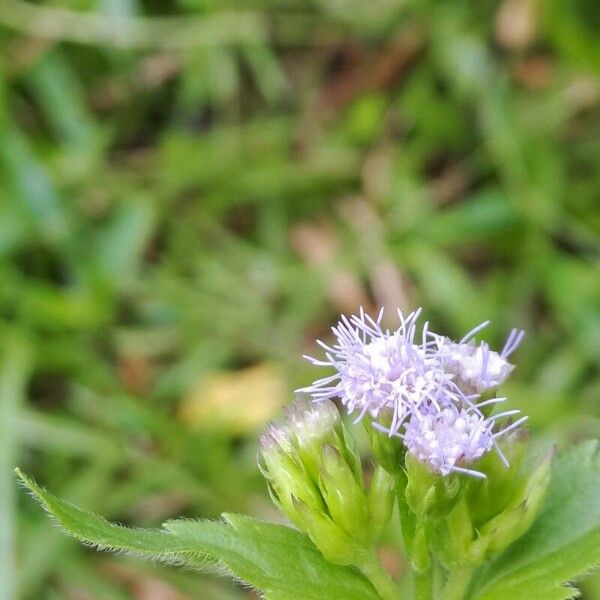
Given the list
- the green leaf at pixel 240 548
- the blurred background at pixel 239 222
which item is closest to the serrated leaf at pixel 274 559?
the green leaf at pixel 240 548

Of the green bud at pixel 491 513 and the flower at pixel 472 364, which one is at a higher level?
the flower at pixel 472 364

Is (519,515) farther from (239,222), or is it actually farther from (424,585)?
(239,222)

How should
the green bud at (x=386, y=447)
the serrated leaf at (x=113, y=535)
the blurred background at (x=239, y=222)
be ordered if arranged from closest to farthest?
the serrated leaf at (x=113, y=535), the green bud at (x=386, y=447), the blurred background at (x=239, y=222)

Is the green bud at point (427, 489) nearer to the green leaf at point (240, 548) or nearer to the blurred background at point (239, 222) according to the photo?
the green leaf at point (240, 548)

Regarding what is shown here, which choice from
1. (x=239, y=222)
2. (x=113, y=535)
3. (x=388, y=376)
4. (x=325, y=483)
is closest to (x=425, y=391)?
(x=388, y=376)

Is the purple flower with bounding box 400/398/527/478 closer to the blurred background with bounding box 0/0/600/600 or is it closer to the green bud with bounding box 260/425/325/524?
the green bud with bounding box 260/425/325/524

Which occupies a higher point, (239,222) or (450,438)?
(239,222)

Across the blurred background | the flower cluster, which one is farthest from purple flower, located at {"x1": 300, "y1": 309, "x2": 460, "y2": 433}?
the blurred background
